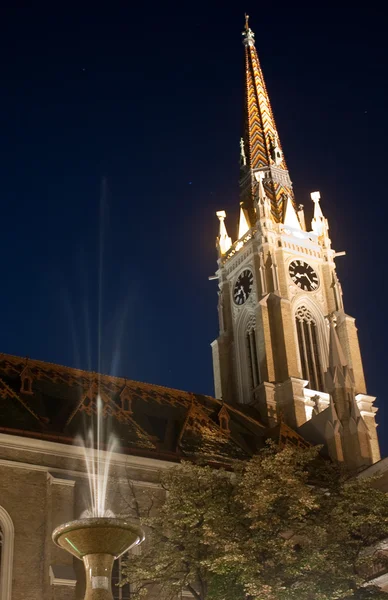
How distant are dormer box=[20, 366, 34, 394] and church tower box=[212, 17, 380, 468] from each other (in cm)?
1668

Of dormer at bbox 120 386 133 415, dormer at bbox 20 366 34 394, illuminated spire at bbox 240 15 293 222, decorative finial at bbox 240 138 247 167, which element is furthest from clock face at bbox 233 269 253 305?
dormer at bbox 20 366 34 394

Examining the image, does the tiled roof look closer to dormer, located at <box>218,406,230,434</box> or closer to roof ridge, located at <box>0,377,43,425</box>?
roof ridge, located at <box>0,377,43,425</box>

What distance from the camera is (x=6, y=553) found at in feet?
105

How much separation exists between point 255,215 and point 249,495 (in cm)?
3752

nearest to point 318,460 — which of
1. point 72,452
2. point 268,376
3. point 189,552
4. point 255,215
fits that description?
point 268,376

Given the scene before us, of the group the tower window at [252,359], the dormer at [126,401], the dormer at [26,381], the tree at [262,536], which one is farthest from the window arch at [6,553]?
the tower window at [252,359]

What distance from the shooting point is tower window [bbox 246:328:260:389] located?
55.7m

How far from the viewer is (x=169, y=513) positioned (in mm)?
29000

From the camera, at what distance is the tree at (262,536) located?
2683cm

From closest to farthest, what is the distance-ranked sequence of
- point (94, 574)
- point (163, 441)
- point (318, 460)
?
point (94, 574), point (163, 441), point (318, 460)

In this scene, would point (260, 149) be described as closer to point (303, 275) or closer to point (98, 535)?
point (303, 275)

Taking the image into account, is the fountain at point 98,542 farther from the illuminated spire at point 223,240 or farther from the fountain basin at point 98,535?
the illuminated spire at point 223,240

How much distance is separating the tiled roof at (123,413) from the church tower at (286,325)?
4487 millimetres

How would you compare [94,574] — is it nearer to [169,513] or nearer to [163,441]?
[169,513]
